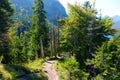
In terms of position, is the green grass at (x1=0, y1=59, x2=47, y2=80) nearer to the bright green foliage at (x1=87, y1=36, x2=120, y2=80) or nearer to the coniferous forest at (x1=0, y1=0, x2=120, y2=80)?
the coniferous forest at (x1=0, y1=0, x2=120, y2=80)

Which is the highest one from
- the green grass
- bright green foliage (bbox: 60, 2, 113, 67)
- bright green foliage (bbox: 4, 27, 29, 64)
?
bright green foliage (bbox: 60, 2, 113, 67)

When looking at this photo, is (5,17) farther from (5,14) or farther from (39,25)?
(39,25)

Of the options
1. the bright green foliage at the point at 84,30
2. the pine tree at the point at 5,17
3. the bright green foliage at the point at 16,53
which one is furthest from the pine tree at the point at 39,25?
the pine tree at the point at 5,17

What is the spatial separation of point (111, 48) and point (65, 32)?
10.5m

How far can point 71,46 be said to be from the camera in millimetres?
41812

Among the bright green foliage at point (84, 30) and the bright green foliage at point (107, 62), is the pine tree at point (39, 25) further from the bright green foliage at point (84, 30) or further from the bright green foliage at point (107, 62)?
the bright green foliage at point (107, 62)

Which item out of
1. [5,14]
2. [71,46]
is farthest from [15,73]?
[71,46]

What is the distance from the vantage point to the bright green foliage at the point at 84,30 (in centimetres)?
4012

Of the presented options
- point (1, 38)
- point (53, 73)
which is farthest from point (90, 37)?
point (1, 38)

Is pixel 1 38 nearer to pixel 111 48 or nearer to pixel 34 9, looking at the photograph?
pixel 111 48

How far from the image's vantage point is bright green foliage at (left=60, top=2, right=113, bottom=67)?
40125 millimetres

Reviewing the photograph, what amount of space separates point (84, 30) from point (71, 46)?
3.60 metres

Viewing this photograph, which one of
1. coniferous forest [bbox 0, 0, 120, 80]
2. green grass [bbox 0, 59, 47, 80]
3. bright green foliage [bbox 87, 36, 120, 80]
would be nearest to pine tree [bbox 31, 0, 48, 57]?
coniferous forest [bbox 0, 0, 120, 80]

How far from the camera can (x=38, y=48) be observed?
186 ft
